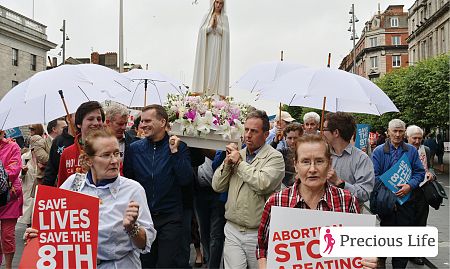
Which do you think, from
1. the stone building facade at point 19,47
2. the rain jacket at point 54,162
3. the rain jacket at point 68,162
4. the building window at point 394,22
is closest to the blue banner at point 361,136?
the rain jacket at point 54,162

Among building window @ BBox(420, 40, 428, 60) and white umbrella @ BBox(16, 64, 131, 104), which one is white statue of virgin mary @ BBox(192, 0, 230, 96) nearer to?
white umbrella @ BBox(16, 64, 131, 104)

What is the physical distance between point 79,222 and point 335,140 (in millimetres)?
2836

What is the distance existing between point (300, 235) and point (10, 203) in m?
4.46

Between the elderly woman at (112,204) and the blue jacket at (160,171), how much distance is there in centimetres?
139

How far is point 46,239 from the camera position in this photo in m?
3.27

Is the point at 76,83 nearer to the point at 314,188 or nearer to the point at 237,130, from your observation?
the point at 237,130

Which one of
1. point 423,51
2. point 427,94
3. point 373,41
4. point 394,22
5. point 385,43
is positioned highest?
point 394,22

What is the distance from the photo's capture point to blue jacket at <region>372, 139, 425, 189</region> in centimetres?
668

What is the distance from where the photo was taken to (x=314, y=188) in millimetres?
3307

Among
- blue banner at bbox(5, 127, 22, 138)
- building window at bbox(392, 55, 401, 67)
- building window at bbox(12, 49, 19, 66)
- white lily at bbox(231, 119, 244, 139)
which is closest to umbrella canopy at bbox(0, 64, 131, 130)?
white lily at bbox(231, 119, 244, 139)

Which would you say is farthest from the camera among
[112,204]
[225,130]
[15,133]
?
[15,133]

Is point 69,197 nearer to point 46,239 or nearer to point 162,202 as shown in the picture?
point 46,239

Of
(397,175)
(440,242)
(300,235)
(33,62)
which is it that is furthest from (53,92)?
(33,62)

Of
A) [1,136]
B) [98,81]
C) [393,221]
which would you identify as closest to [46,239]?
[98,81]
